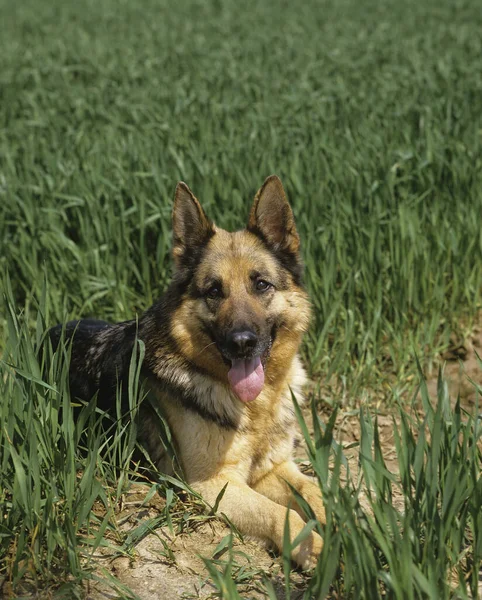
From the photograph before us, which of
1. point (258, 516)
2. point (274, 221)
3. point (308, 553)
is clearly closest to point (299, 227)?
point (274, 221)

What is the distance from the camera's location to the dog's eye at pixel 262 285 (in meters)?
3.62

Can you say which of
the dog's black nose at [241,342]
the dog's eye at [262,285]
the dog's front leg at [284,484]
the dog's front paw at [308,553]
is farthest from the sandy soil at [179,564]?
the dog's eye at [262,285]

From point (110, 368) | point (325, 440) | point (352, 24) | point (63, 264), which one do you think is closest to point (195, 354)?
point (110, 368)

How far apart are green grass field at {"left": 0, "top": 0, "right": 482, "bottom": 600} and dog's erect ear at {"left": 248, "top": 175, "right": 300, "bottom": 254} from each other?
957mm

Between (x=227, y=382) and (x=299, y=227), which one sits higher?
(x=299, y=227)

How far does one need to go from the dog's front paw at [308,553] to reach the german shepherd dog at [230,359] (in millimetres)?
175

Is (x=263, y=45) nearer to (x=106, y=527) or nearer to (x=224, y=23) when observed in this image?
(x=224, y=23)

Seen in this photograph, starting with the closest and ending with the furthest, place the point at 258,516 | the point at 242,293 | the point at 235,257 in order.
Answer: the point at 258,516, the point at 242,293, the point at 235,257

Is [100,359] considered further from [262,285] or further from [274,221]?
[274,221]

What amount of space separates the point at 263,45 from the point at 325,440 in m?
11.5

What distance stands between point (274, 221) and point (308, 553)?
1561mm

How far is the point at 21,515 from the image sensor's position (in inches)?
112

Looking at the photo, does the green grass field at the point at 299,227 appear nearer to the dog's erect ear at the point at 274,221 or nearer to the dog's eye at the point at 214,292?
the dog's eye at the point at 214,292

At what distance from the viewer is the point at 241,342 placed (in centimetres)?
328
